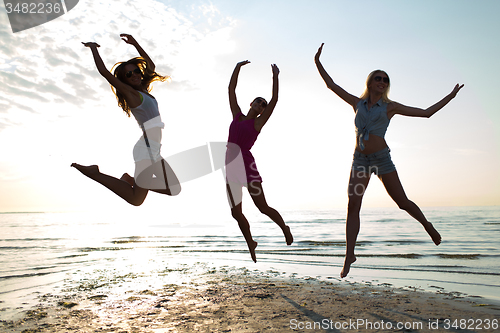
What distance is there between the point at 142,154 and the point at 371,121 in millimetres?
3156

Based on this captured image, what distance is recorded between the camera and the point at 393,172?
435 cm

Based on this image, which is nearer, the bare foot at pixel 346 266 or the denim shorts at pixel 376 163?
the denim shorts at pixel 376 163

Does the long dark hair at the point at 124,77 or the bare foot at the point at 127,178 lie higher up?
the long dark hair at the point at 124,77

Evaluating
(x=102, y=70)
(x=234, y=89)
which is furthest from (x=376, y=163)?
(x=102, y=70)

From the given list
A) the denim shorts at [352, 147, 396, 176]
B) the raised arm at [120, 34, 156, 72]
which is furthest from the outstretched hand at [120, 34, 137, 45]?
→ the denim shorts at [352, 147, 396, 176]

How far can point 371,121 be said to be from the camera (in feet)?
14.2

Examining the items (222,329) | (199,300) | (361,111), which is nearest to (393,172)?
(361,111)

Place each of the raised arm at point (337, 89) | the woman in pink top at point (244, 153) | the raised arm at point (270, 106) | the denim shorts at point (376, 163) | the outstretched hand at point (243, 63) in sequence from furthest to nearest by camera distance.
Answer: the outstretched hand at point (243, 63) → the woman in pink top at point (244, 153) → the raised arm at point (270, 106) → the raised arm at point (337, 89) → the denim shorts at point (376, 163)

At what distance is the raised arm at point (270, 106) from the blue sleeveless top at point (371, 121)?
126cm

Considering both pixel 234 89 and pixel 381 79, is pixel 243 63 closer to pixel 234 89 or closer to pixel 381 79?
pixel 234 89

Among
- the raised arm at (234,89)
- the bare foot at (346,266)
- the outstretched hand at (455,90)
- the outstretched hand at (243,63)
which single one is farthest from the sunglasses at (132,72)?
the outstretched hand at (455,90)

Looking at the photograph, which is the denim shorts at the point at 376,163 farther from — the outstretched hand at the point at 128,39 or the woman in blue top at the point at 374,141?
the outstretched hand at the point at 128,39

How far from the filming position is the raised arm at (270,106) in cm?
493

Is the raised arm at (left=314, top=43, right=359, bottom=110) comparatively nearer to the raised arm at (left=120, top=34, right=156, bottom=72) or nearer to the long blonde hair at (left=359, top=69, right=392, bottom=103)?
the long blonde hair at (left=359, top=69, right=392, bottom=103)
